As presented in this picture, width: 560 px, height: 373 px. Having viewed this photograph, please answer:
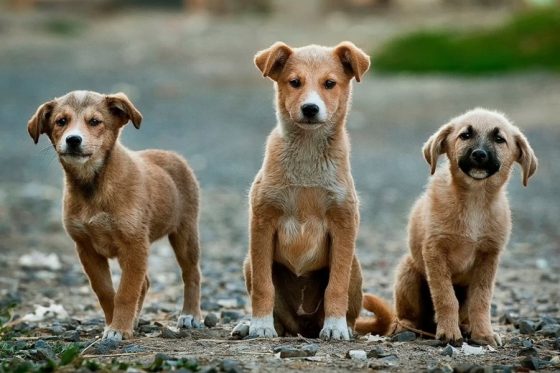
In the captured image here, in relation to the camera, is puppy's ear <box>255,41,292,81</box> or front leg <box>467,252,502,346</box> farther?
puppy's ear <box>255,41,292,81</box>

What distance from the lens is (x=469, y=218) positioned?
7199 millimetres

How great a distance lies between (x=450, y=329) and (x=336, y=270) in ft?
2.66

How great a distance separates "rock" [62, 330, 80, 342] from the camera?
719cm

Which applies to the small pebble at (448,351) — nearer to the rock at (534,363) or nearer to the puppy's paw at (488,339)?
the puppy's paw at (488,339)

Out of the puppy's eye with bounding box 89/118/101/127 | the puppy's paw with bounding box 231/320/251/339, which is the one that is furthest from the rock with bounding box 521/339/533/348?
the puppy's eye with bounding box 89/118/101/127

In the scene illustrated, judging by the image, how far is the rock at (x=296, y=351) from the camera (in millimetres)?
6301

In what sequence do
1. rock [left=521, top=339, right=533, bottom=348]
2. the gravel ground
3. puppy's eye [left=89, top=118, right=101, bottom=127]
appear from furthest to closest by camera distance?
puppy's eye [left=89, top=118, right=101, bottom=127] < rock [left=521, top=339, right=533, bottom=348] < the gravel ground

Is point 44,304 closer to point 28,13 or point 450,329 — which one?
point 450,329

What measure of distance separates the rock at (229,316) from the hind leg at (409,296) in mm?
1272

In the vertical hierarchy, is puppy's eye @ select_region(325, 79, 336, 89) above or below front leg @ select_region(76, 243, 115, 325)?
above

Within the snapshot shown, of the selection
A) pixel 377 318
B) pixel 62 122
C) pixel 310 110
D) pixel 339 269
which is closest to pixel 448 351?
pixel 339 269

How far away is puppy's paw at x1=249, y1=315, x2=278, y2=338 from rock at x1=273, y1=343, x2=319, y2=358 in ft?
1.52

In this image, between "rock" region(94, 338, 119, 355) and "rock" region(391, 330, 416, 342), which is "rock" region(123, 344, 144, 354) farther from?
"rock" region(391, 330, 416, 342)

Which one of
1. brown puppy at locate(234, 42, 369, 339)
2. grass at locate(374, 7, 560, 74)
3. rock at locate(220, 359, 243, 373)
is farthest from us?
grass at locate(374, 7, 560, 74)
